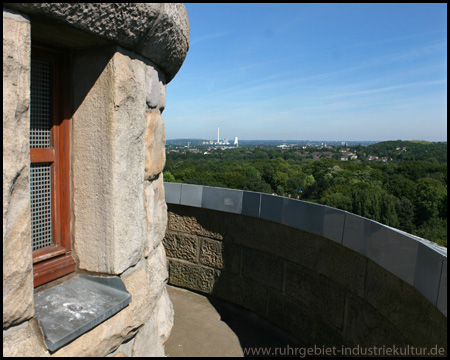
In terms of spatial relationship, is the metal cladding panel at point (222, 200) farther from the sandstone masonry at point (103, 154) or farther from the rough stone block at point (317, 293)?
the sandstone masonry at point (103, 154)

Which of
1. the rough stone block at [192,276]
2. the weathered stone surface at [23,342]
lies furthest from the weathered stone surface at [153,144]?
the rough stone block at [192,276]

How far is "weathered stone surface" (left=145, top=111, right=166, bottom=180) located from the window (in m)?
0.39

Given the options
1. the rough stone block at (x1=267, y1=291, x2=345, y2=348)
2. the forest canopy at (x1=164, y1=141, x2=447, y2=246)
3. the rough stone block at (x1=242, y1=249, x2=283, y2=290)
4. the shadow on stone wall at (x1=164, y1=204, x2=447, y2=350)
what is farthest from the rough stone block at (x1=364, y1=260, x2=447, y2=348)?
the forest canopy at (x1=164, y1=141, x2=447, y2=246)

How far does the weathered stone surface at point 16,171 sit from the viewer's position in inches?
45.4

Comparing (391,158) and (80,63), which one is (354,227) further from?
(391,158)

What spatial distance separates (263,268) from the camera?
351 centimetres

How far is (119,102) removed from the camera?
1.59 metres

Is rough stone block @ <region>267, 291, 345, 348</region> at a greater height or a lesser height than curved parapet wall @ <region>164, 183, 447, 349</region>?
lesser

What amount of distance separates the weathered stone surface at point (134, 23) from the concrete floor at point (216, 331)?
235cm

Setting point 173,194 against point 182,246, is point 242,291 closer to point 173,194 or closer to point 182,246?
point 182,246

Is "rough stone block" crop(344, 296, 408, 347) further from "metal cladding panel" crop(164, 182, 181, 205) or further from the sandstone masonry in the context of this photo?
"metal cladding panel" crop(164, 182, 181, 205)

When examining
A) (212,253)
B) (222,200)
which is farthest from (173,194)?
(212,253)

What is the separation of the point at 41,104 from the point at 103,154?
0.36m

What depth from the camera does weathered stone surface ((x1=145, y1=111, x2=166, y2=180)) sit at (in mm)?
1883
